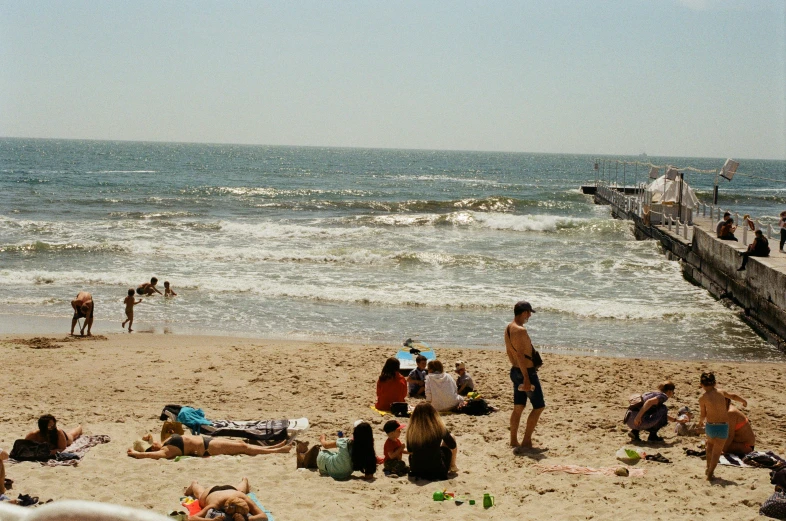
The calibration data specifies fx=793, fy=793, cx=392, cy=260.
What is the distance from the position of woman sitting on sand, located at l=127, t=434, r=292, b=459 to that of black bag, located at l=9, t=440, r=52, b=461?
30.2 inches

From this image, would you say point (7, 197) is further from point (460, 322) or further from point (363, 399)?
point (363, 399)

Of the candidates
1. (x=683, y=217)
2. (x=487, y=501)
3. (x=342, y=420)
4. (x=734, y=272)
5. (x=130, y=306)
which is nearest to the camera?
(x=487, y=501)

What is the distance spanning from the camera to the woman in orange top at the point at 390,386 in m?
9.68

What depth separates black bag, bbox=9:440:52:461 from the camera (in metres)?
7.59

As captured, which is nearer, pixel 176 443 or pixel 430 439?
pixel 430 439

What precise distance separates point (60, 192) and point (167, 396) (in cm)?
4499

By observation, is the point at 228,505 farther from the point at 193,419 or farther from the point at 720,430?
the point at 720,430

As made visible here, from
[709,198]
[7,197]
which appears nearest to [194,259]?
[7,197]

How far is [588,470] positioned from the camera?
7602 millimetres

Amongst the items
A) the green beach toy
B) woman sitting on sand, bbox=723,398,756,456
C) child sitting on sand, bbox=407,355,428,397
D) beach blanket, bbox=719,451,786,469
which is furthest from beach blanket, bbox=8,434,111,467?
woman sitting on sand, bbox=723,398,756,456

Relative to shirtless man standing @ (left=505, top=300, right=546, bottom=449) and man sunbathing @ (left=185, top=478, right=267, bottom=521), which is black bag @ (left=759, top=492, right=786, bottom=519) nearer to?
shirtless man standing @ (left=505, top=300, right=546, bottom=449)

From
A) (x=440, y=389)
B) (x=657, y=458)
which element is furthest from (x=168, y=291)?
(x=657, y=458)

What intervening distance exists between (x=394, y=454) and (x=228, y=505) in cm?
208

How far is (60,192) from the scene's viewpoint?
5103 cm
